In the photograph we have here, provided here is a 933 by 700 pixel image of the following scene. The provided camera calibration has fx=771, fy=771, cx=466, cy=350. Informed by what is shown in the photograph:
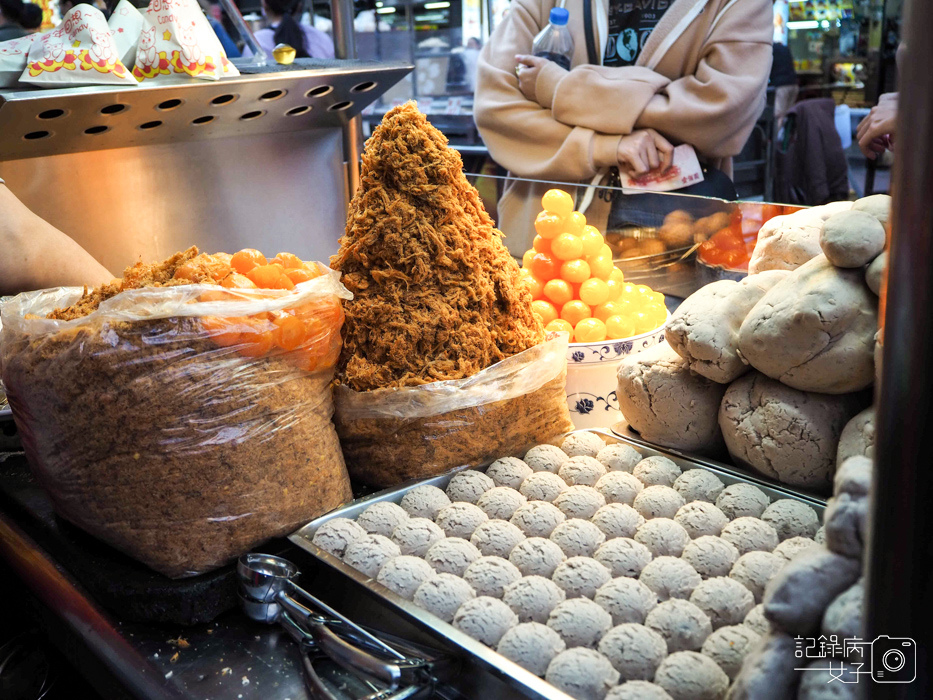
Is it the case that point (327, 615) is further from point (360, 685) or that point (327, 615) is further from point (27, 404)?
point (27, 404)

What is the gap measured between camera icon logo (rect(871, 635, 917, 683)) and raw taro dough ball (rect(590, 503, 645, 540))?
23.0 inches

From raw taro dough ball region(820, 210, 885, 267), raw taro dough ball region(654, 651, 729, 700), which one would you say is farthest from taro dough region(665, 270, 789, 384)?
raw taro dough ball region(654, 651, 729, 700)

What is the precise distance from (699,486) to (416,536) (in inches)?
15.9

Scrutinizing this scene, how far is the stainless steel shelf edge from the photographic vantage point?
1579 mm

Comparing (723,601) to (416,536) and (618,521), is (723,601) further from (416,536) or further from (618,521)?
(416,536)

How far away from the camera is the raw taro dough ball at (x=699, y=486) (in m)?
1.07

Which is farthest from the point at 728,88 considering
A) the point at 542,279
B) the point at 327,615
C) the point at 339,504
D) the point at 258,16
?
the point at 258,16

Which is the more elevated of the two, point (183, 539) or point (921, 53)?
point (921, 53)

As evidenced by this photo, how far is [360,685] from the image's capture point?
2.72ft

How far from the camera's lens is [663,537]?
3.14ft

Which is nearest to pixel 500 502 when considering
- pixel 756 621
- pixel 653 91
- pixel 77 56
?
pixel 756 621

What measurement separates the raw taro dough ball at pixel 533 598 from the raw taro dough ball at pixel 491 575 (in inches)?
0.5

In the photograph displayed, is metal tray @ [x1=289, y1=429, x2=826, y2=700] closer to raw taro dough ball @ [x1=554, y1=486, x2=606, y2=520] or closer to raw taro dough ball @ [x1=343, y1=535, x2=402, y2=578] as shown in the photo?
raw taro dough ball @ [x1=343, y1=535, x2=402, y2=578]

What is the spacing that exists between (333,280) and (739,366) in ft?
1.97
